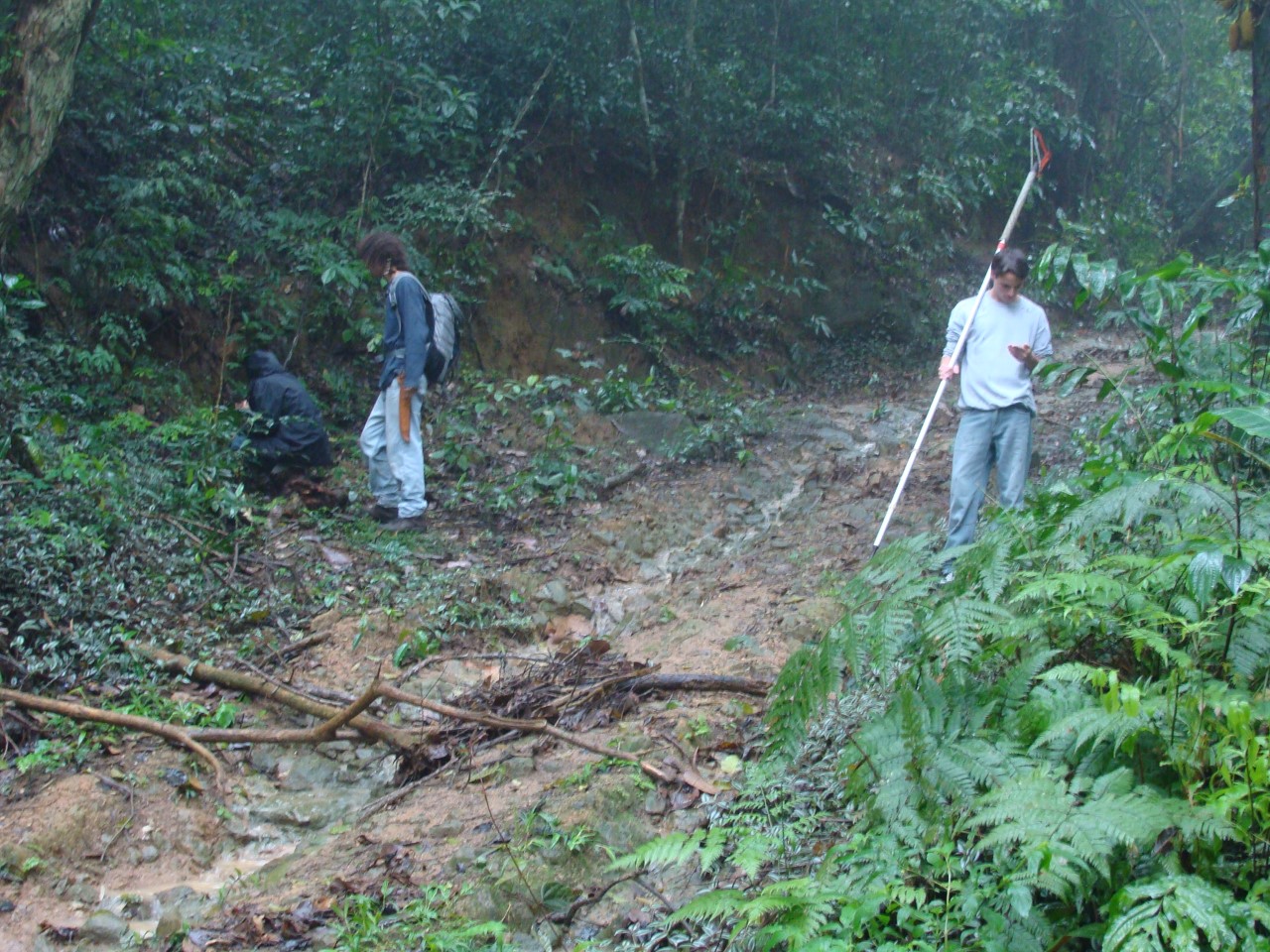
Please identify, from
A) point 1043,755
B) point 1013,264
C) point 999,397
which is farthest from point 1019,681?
point 1013,264

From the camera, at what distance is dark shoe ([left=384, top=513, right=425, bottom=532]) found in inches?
289

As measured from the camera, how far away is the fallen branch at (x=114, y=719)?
4.43 m

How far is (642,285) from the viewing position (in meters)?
11.6

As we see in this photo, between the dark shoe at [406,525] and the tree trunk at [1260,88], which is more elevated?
the tree trunk at [1260,88]

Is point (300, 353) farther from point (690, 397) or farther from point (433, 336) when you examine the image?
point (690, 397)

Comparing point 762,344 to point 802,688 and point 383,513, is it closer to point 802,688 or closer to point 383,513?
point 383,513

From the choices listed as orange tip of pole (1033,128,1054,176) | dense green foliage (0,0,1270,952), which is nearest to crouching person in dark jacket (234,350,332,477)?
dense green foliage (0,0,1270,952)

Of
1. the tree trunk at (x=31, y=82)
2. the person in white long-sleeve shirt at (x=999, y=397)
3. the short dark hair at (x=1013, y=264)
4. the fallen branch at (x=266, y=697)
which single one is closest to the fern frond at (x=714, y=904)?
the fallen branch at (x=266, y=697)

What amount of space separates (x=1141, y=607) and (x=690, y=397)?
A: 8222 mm

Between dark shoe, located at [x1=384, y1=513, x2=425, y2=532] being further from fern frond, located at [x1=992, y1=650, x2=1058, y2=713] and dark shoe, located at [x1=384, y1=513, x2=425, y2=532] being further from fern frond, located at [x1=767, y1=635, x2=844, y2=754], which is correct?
fern frond, located at [x1=992, y1=650, x2=1058, y2=713]

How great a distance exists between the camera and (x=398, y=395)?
7266 mm

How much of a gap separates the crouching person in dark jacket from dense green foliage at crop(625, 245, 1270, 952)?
Answer: 5072 mm

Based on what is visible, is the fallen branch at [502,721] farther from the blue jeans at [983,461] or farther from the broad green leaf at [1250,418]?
the blue jeans at [983,461]

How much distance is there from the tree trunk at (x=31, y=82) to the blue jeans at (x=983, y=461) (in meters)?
6.25
